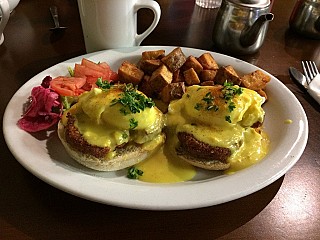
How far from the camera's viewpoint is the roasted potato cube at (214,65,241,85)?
1.56 metres

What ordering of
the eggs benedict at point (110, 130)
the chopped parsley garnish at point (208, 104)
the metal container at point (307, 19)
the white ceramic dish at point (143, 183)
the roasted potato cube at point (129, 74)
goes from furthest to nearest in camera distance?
the metal container at point (307, 19) → the roasted potato cube at point (129, 74) → the chopped parsley garnish at point (208, 104) → the eggs benedict at point (110, 130) → the white ceramic dish at point (143, 183)

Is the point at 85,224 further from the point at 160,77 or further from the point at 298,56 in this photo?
the point at 298,56

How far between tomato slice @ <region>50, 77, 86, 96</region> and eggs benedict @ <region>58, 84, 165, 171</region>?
180 millimetres

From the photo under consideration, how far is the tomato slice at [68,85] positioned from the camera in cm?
144

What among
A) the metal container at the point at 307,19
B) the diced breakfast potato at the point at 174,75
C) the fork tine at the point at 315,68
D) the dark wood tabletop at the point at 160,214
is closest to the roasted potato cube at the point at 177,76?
the diced breakfast potato at the point at 174,75

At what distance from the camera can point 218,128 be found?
1289mm

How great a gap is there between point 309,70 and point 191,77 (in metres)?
0.77

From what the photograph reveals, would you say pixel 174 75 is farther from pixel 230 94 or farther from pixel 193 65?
pixel 230 94

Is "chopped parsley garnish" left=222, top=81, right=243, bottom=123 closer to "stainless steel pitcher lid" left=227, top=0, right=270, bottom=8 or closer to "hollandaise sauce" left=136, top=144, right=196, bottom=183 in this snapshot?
"hollandaise sauce" left=136, top=144, right=196, bottom=183

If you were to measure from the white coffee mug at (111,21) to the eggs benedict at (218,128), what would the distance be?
1.78 feet

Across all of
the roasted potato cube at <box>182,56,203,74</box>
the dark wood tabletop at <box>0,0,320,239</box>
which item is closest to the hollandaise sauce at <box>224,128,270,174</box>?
the dark wood tabletop at <box>0,0,320,239</box>

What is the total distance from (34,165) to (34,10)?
1.55 m

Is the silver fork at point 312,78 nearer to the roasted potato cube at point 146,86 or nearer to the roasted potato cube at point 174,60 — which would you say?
the roasted potato cube at point 174,60

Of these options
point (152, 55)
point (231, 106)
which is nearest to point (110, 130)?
point (231, 106)
